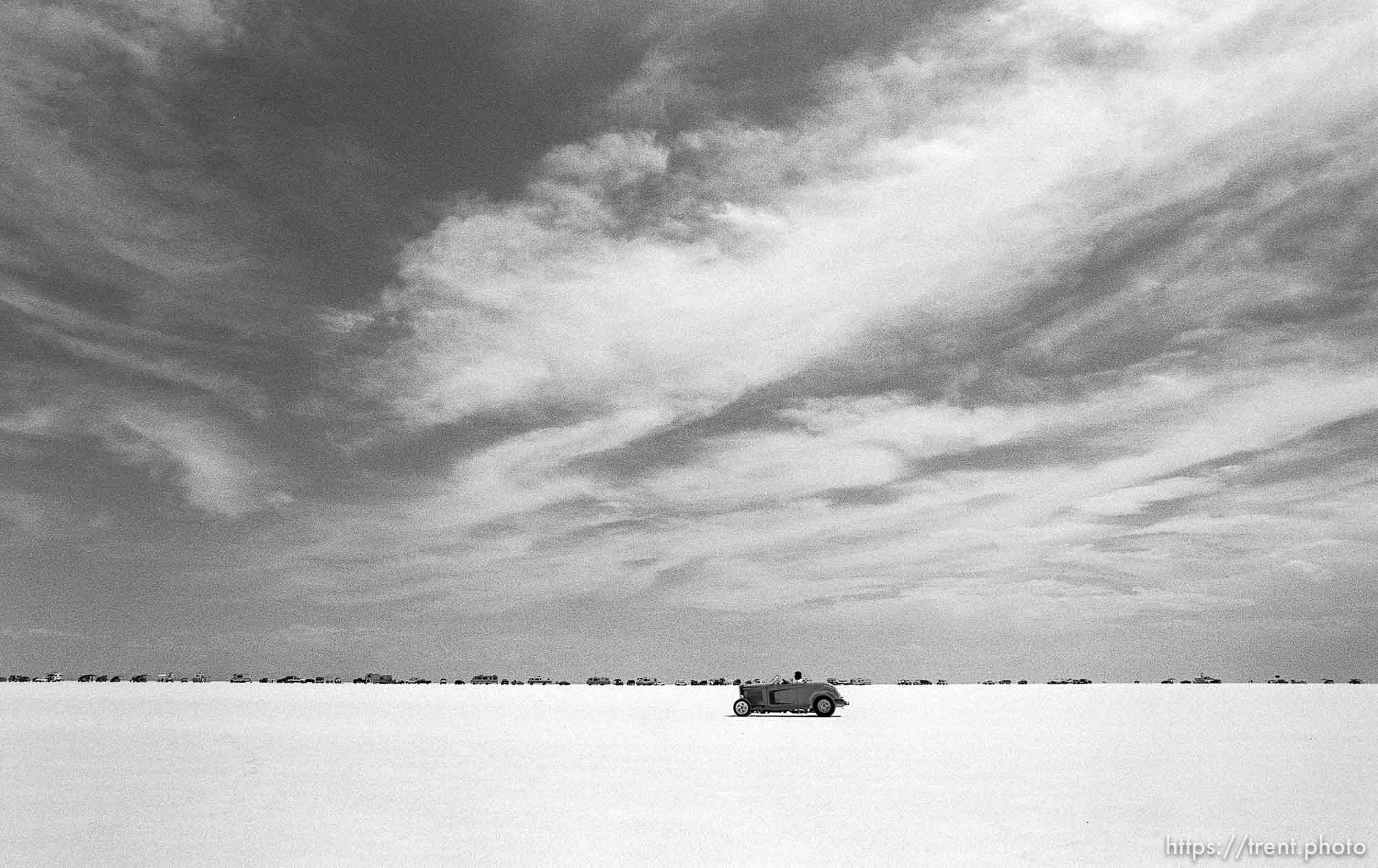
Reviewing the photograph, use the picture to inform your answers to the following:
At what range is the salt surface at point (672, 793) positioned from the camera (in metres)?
12.9

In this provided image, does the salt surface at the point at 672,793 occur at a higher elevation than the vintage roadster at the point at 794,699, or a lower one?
lower

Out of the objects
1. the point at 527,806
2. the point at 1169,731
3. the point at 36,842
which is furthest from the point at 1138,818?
the point at 1169,731

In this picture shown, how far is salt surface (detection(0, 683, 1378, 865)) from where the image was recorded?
12898 mm

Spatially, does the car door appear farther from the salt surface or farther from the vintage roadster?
the salt surface

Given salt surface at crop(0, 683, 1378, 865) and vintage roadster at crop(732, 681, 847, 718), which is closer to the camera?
salt surface at crop(0, 683, 1378, 865)

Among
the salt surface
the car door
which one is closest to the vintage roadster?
the car door

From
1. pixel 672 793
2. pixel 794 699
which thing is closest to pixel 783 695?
pixel 794 699

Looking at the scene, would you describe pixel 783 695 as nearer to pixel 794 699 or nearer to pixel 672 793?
pixel 794 699

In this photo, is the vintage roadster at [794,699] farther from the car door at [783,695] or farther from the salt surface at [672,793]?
the salt surface at [672,793]

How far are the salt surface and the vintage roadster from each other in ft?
27.3

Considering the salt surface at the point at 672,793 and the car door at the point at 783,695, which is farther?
the car door at the point at 783,695

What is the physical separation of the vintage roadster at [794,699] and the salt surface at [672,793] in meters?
8.31

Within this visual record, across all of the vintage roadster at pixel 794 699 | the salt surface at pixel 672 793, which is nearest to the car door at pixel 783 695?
the vintage roadster at pixel 794 699

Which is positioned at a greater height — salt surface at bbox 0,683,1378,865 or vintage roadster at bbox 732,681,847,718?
vintage roadster at bbox 732,681,847,718
